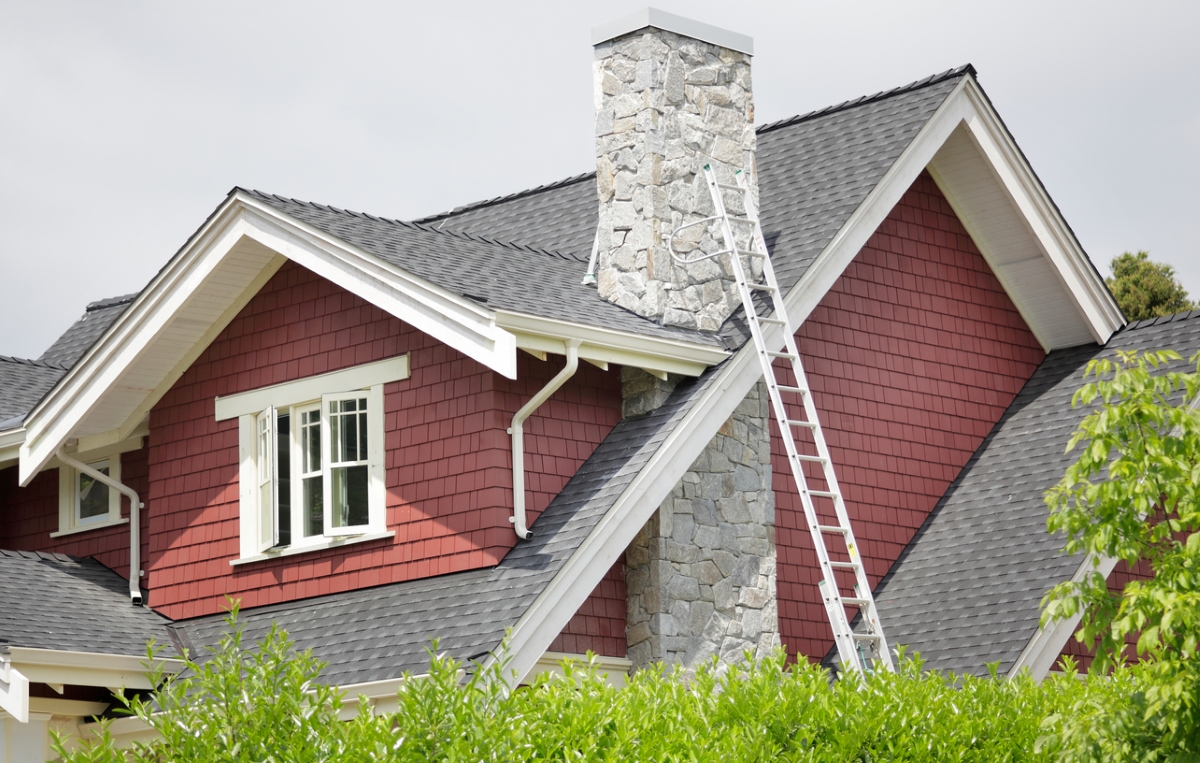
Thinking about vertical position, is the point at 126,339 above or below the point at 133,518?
above

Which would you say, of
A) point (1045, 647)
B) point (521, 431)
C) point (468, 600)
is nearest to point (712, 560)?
point (521, 431)

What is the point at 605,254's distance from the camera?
1366 centimetres

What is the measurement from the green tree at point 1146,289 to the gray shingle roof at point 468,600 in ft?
67.0

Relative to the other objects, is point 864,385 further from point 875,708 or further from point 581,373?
point 875,708

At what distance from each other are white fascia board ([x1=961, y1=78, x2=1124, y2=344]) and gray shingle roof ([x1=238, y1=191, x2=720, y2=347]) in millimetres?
4281

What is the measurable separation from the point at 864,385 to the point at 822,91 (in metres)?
21.7

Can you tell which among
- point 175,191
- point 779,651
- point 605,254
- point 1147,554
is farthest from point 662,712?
point 175,191

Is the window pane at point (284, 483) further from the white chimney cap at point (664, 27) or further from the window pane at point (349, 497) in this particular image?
the white chimney cap at point (664, 27)

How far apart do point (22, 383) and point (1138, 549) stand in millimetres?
12999

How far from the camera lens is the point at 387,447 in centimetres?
1291

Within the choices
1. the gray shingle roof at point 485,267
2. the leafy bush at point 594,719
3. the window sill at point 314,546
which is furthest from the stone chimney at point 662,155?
the leafy bush at point 594,719

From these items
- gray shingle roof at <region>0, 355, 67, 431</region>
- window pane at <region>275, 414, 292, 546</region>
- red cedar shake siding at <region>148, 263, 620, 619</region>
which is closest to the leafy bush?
red cedar shake siding at <region>148, 263, 620, 619</region>

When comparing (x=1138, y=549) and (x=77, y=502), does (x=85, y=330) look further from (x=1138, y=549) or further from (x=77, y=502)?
(x=1138, y=549)

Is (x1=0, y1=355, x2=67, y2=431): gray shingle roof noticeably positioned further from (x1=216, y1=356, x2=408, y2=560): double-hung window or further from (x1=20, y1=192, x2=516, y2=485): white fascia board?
(x1=216, y1=356, x2=408, y2=560): double-hung window
